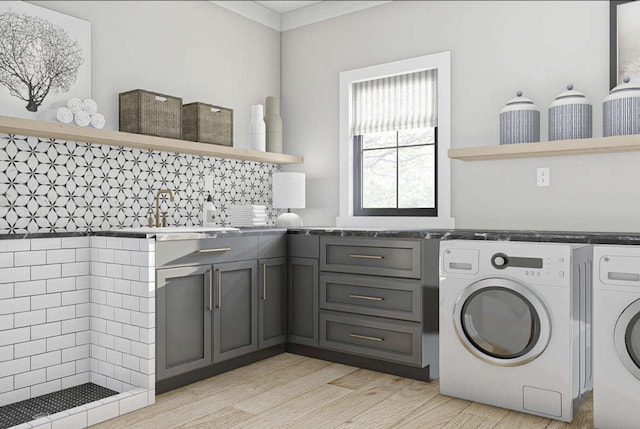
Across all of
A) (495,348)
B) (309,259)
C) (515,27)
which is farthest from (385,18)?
(495,348)

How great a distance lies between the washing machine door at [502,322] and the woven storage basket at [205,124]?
1967mm

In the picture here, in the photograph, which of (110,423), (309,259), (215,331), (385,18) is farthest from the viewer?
(385,18)

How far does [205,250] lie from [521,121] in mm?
2008

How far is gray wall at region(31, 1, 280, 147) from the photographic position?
324 cm

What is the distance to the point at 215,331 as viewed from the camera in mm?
3029

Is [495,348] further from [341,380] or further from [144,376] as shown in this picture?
[144,376]

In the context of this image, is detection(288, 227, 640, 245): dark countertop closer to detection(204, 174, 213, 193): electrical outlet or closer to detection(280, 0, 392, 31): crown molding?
detection(204, 174, 213, 193): electrical outlet

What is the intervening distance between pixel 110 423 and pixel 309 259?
151cm

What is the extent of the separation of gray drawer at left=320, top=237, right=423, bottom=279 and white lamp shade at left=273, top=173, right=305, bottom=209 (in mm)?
704

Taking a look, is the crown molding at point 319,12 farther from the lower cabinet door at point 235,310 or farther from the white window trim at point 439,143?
the lower cabinet door at point 235,310

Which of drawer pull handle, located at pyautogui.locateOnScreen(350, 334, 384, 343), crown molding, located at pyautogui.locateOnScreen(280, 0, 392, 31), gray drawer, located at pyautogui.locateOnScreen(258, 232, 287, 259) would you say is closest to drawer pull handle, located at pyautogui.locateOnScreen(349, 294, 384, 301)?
drawer pull handle, located at pyautogui.locateOnScreen(350, 334, 384, 343)

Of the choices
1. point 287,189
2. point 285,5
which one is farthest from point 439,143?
point 285,5

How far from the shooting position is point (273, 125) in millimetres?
Result: 4238

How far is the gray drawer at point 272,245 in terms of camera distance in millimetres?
3367
